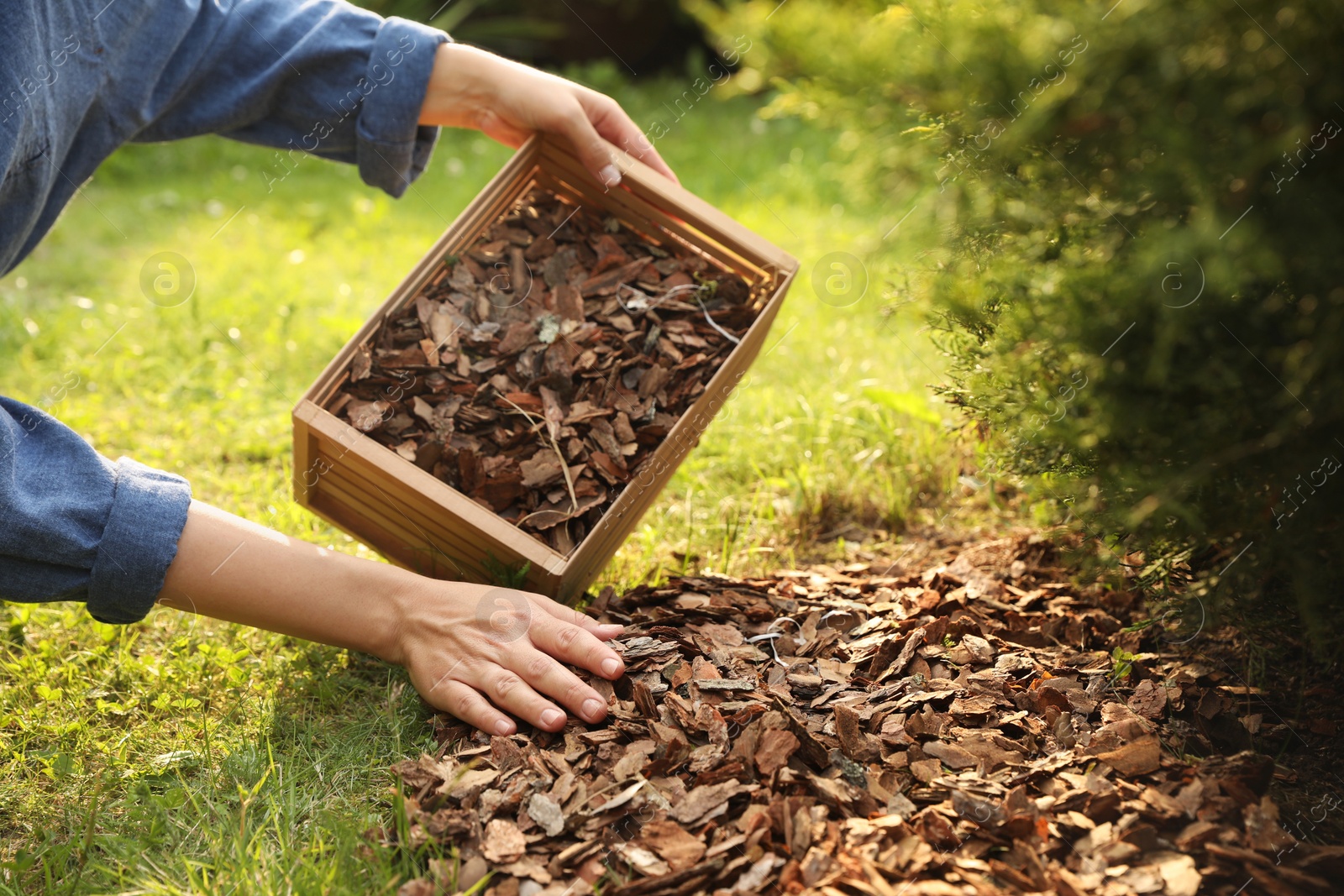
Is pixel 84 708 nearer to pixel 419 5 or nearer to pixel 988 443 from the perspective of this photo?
pixel 988 443

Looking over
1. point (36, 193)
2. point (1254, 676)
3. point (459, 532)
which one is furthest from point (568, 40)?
point (1254, 676)

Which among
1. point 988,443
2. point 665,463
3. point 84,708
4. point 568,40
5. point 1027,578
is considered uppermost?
point 568,40

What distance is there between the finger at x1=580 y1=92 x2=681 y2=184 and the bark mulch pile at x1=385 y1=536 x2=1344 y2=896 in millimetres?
984

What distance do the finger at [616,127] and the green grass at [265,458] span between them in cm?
74

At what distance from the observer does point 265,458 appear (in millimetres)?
2949

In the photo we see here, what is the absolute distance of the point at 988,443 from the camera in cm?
207

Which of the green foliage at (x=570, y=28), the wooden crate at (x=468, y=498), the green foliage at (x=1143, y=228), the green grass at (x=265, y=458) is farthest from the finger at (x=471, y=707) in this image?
the green foliage at (x=570, y=28)

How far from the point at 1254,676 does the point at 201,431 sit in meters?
2.86

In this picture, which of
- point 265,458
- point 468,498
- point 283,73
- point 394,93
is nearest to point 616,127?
point 394,93

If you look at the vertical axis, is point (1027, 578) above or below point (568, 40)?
below

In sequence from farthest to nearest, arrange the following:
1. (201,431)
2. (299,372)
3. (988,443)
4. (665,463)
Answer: (299,372)
(201,431)
(988,443)
(665,463)

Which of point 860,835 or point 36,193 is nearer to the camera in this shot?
point 860,835

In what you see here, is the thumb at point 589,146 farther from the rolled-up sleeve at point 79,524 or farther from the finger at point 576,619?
the rolled-up sleeve at point 79,524

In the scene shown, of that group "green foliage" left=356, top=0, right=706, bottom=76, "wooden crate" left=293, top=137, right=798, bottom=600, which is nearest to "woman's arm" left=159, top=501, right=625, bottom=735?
"wooden crate" left=293, top=137, right=798, bottom=600
